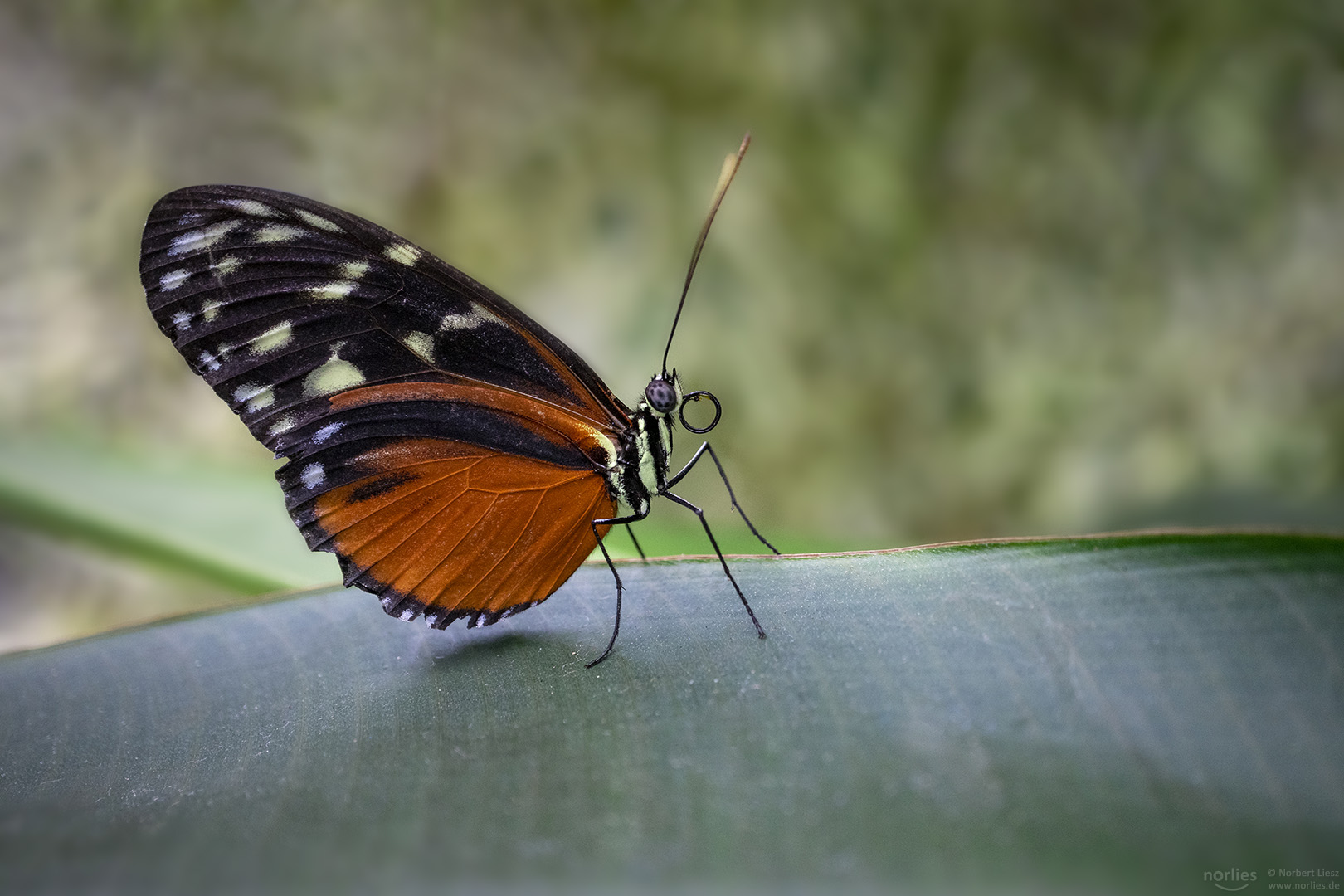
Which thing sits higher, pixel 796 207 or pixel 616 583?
pixel 796 207

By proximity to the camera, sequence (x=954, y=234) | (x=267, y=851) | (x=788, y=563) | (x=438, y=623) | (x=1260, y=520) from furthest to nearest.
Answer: (x=954, y=234) → (x=1260, y=520) → (x=438, y=623) → (x=788, y=563) → (x=267, y=851)

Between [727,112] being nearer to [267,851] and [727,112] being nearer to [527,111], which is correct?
[527,111]

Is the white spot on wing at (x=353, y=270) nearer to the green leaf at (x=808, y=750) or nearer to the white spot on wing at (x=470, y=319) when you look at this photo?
the white spot on wing at (x=470, y=319)

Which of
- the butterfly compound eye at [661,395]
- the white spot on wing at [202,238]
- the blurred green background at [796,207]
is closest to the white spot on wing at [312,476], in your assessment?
the white spot on wing at [202,238]

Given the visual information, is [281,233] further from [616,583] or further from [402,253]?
[616,583]

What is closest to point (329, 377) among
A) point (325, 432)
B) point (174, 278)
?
point (325, 432)

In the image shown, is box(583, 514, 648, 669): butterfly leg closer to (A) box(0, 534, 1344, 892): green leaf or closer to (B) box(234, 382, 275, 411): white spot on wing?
(A) box(0, 534, 1344, 892): green leaf

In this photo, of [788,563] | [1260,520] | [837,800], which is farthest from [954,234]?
[837,800]
